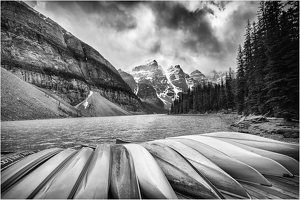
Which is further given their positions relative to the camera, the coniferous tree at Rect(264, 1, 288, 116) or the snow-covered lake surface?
the coniferous tree at Rect(264, 1, 288, 116)

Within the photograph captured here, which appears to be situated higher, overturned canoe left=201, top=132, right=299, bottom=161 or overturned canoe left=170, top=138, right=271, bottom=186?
overturned canoe left=201, top=132, right=299, bottom=161

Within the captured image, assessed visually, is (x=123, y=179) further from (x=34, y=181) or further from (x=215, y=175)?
(x=215, y=175)

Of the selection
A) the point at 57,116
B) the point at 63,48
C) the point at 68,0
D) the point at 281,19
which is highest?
the point at 63,48

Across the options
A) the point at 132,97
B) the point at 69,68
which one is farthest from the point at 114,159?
the point at 132,97

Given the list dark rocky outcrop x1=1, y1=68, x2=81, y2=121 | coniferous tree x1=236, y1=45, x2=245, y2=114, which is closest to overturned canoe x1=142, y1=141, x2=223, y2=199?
Answer: coniferous tree x1=236, y1=45, x2=245, y2=114

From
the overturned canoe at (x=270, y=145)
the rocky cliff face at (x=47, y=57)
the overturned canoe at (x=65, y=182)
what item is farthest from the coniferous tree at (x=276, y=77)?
the rocky cliff face at (x=47, y=57)

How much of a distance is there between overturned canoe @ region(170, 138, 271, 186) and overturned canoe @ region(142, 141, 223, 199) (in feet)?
2.29

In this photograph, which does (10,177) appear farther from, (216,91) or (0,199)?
(216,91)

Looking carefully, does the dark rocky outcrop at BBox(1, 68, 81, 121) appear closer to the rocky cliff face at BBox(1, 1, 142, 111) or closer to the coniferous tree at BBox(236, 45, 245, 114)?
the rocky cliff face at BBox(1, 1, 142, 111)

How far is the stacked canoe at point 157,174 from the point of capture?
1567 mm

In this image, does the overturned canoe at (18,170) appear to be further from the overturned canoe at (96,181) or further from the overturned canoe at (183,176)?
the overturned canoe at (183,176)

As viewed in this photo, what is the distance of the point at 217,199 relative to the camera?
1601mm

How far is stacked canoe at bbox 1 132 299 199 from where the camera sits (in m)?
1.57

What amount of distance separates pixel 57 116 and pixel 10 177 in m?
43.0
